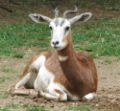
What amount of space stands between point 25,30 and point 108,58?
14.1 feet

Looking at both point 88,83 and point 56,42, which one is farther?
point 88,83

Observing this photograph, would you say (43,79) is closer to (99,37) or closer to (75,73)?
(75,73)

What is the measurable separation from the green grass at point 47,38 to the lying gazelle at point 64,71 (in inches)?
163

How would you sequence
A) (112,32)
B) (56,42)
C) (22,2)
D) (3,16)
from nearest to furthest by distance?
(56,42)
(112,32)
(3,16)
(22,2)

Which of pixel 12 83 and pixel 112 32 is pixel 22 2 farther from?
pixel 12 83

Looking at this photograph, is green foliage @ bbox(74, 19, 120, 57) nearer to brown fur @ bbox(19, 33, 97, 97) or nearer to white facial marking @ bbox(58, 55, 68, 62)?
brown fur @ bbox(19, 33, 97, 97)

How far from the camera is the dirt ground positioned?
27.2ft

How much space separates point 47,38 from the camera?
15688 millimetres

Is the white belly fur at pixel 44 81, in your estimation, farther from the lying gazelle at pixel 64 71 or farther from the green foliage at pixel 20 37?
the green foliage at pixel 20 37

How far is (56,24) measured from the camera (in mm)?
8391

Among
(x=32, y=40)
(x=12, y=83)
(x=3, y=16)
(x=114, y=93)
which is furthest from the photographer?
(x=3, y=16)

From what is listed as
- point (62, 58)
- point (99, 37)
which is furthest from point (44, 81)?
point (99, 37)

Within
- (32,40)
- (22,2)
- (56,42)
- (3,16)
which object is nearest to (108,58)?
(32,40)

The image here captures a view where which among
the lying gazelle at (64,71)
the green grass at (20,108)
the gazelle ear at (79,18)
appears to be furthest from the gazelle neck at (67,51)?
the green grass at (20,108)
